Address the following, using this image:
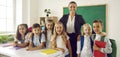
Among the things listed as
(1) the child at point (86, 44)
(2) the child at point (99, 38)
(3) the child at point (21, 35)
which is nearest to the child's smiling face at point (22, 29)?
(3) the child at point (21, 35)

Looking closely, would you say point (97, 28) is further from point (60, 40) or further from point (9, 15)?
point (9, 15)

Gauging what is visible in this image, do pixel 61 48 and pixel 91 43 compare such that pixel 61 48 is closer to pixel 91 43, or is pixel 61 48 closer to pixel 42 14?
pixel 91 43

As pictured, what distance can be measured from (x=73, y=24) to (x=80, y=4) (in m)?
1.58

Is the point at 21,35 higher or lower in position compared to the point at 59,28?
lower

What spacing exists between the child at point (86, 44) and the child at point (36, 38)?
1.72ft

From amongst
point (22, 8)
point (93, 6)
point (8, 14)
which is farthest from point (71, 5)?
point (8, 14)

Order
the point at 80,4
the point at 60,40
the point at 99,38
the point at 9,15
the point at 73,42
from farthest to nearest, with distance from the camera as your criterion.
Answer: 1. the point at 9,15
2. the point at 80,4
3. the point at 73,42
4. the point at 60,40
5. the point at 99,38

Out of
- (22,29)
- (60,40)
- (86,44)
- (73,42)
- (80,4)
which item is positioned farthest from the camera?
(80,4)

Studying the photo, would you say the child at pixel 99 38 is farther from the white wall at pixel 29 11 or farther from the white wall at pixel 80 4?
the white wall at pixel 29 11

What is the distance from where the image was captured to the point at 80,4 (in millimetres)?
3596

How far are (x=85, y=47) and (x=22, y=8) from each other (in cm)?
266

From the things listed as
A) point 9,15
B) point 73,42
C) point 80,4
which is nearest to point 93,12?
point 80,4

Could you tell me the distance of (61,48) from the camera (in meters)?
1.93

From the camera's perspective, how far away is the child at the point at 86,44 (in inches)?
71.0
